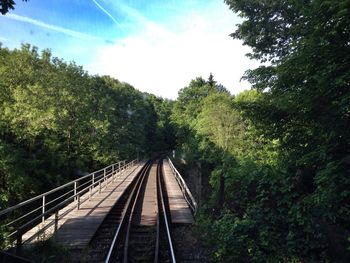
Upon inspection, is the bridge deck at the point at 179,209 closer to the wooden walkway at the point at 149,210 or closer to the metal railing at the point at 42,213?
the wooden walkway at the point at 149,210

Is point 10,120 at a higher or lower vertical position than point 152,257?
higher

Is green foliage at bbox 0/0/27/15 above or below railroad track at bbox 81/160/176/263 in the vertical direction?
above

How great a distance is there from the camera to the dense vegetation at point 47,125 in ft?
87.1

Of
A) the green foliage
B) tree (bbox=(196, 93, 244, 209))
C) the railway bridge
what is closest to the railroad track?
the railway bridge

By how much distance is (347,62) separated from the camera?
7430 millimetres

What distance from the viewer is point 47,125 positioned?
98.0 ft

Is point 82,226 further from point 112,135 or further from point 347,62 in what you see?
point 112,135

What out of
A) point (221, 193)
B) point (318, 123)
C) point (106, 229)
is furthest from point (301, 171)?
point (106, 229)

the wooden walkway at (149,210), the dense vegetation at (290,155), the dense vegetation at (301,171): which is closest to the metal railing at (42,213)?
the wooden walkway at (149,210)

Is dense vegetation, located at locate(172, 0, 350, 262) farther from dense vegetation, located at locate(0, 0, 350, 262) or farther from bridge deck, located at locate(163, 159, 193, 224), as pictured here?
bridge deck, located at locate(163, 159, 193, 224)

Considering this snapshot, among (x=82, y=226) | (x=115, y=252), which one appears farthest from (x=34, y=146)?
(x=115, y=252)

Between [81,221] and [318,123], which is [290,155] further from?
[81,221]

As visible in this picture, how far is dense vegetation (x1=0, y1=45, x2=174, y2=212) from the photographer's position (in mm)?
A: 26562

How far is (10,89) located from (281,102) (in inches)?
1171
